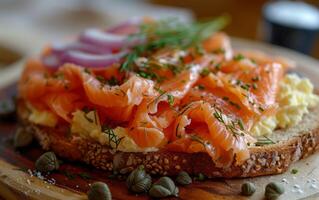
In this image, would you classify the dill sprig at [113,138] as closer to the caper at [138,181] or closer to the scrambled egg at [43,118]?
the caper at [138,181]

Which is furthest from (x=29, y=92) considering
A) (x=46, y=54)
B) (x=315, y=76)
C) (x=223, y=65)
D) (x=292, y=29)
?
(x=292, y=29)

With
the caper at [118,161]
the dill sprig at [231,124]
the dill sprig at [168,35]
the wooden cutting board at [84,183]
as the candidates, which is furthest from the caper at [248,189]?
the dill sprig at [168,35]

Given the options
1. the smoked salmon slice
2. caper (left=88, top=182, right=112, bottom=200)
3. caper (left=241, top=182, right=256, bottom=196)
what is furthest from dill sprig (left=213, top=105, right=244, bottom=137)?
caper (left=88, top=182, right=112, bottom=200)

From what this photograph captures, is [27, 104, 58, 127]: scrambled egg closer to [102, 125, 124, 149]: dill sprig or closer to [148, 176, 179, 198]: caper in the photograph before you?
[102, 125, 124, 149]: dill sprig

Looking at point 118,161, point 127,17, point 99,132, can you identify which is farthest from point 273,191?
point 127,17

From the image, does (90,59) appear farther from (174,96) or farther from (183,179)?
(183,179)

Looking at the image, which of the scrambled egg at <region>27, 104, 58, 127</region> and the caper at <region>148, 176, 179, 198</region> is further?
the scrambled egg at <region>27, 104, 58, 127</region>

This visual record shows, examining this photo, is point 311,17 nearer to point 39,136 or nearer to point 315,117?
point 315,117
